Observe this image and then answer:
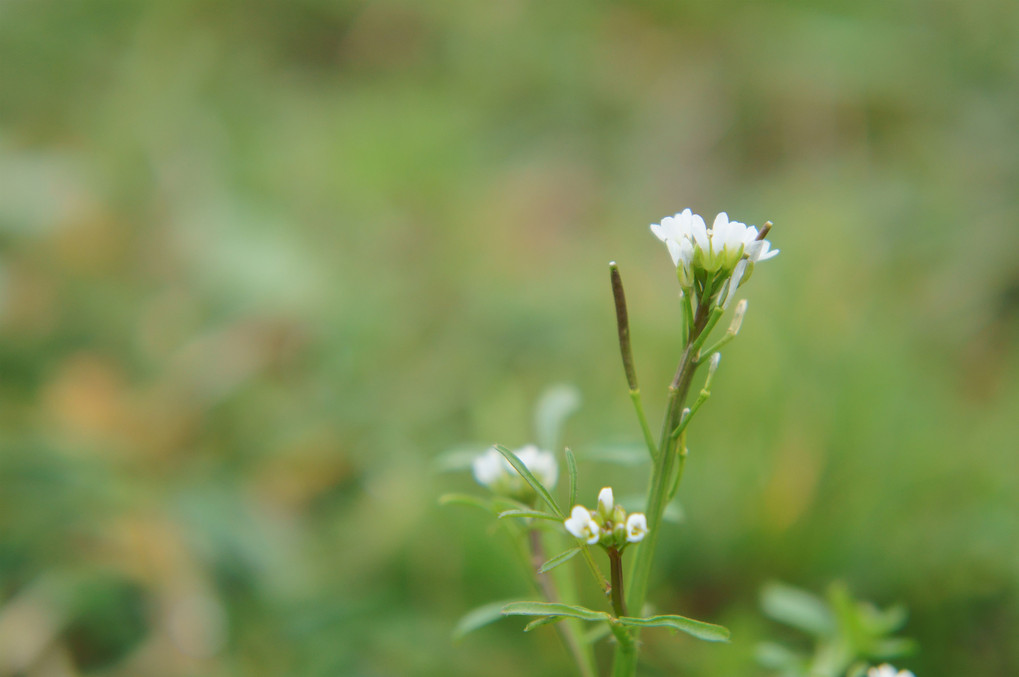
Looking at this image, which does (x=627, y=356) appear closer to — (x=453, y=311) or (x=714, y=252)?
(x=714, y=252)

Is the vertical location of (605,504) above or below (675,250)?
below

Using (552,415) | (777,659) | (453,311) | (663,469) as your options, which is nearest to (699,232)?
(663,469)

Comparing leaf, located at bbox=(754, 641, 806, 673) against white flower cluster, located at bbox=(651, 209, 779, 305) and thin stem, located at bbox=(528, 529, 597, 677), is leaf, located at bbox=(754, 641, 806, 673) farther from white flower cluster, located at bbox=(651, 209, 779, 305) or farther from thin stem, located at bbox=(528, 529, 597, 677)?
white flower cluster, located at bbox=(651, 209, 779, 305)

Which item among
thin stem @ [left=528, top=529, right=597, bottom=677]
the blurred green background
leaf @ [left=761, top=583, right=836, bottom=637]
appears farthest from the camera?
the blurred green background

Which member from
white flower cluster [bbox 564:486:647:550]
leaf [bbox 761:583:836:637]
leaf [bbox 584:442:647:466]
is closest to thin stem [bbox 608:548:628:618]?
white flower cluster [bbox 564:486:647:550]

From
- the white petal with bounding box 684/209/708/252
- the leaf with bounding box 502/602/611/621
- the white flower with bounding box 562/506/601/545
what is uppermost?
the white petal with bounding box 684/209/708/252

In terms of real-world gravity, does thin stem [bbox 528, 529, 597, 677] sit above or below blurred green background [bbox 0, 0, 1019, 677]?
below
